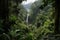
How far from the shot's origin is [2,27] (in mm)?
11242

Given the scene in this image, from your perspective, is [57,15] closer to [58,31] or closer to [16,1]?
[58,31]

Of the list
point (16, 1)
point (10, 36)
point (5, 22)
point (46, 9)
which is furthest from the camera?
point (46, 9)

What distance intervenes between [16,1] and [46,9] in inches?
148

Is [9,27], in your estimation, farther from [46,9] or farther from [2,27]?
[46,9]

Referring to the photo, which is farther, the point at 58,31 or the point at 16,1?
the point at 16,1

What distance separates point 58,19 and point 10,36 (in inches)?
127

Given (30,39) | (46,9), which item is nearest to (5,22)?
(30,39)

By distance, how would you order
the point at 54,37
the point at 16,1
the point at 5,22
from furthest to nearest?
the point at 16,1 → the point at 5,22 → the point at 54,37

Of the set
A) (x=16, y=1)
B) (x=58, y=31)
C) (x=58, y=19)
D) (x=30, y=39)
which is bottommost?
(x=30, y=39)

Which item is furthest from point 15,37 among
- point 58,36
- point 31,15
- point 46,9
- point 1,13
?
point 31,15

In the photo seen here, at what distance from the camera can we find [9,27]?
11.8m

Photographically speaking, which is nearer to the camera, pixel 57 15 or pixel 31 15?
pixel 57 15

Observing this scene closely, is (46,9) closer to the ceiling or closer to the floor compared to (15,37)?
closer to the ceiling

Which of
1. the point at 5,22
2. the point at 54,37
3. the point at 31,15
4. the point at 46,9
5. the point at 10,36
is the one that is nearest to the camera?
the point at 54,37
